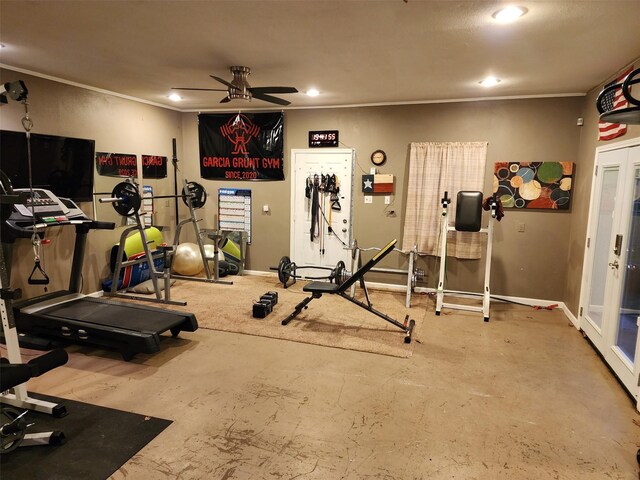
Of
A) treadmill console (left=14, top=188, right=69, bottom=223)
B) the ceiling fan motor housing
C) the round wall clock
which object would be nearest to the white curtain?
the round wall clock

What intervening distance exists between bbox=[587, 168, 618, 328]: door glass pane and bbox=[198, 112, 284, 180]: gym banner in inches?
163

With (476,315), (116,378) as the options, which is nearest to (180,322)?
(116,378)

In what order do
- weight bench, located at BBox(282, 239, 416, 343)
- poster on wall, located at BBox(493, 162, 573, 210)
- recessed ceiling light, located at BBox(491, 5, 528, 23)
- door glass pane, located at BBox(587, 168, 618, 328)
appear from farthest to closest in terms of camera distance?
1. poster on wall, located at BBox(493, 162, 573, 210)
2. weight bench, located at BBox(282, 239, 416, 343)
3. door glass pane, located at BBox(587, 168, 618, 328)
4. recessed ceiling light, located at BBox(491, 5, 528, 23)

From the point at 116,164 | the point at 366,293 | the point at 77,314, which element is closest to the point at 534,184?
the point at 366,293

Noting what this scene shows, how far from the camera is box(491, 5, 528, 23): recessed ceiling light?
2.38 meters

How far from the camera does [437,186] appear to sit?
5.33 m

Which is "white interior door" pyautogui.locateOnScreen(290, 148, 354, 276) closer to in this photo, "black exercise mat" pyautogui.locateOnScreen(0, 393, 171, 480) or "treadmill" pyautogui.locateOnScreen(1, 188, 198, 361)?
"treadmill" pyautogui.locateOnScreen(1, 188, 198, 361)

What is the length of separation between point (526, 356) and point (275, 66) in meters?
3.65

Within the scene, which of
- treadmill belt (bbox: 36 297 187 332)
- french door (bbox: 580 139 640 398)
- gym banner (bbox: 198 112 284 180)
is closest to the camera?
french door (bbox: 580 139 640 398)

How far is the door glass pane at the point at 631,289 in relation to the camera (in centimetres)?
318

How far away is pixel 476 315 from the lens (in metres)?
4.80

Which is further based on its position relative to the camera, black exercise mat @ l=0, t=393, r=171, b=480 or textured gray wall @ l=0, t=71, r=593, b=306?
textured gray wall @ l=0, t=71, r=593, b=306

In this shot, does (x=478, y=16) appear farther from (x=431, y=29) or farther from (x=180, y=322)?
(x=180, y=322)

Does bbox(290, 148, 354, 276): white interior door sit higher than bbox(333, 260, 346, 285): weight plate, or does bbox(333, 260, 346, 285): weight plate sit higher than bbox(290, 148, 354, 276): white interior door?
bbox(290, 148, 354, 276): white interior door
